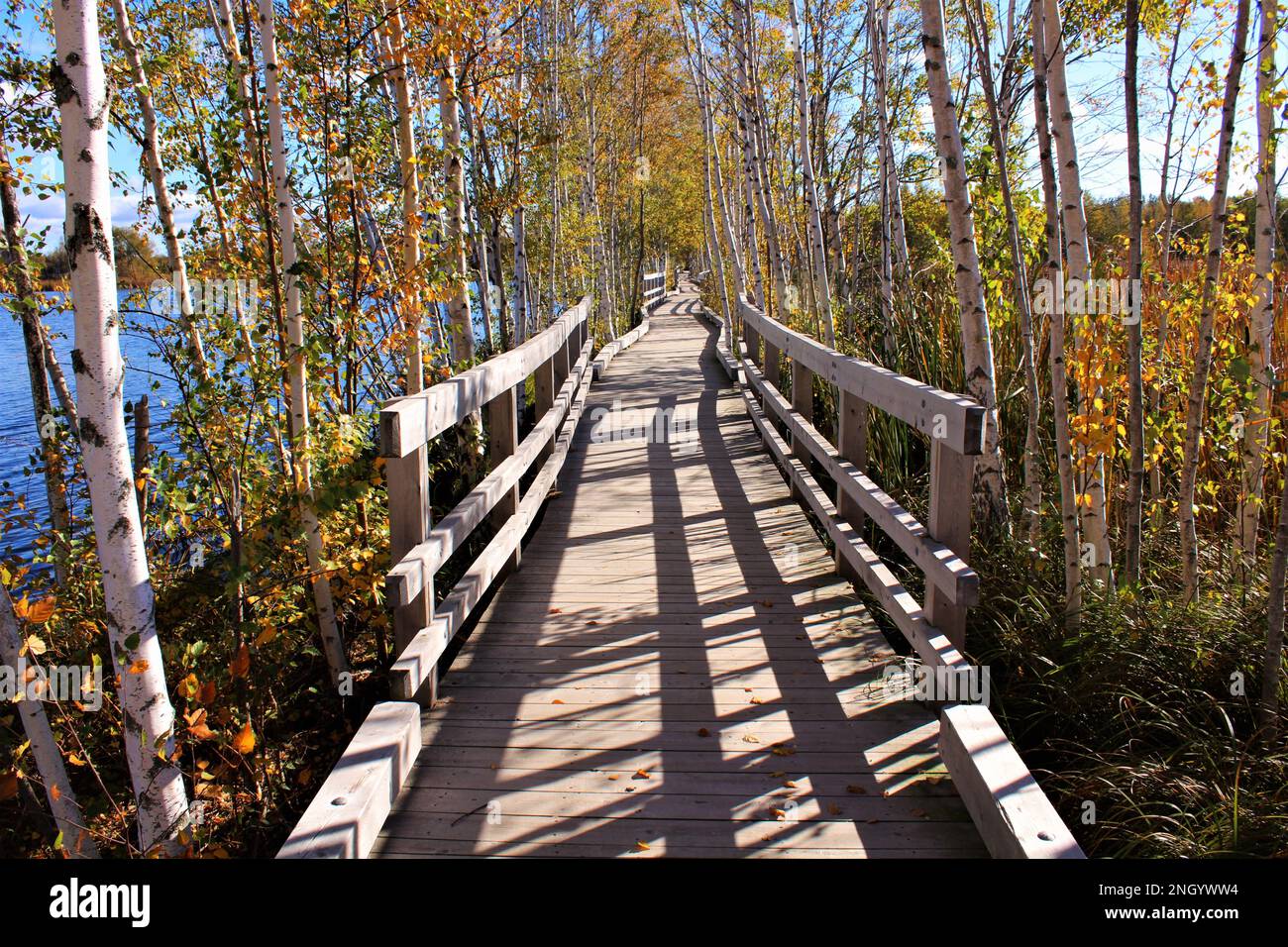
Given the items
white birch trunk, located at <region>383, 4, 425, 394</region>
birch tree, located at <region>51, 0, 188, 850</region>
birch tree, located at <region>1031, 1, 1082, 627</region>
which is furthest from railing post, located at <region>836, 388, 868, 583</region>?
birch tree, located at <region>51, 0, 188, 850</region>

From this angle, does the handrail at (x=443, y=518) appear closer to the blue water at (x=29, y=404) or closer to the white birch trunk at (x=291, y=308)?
the white birch trunk at (x=291, y=308)

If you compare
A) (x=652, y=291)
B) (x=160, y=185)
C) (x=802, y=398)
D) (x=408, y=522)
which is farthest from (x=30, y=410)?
(x=652, y=291)

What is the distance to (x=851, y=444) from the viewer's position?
4914 millimetres

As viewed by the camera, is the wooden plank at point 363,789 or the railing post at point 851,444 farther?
the railing post at point 851,444

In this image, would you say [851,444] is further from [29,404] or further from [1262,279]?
[29,404]

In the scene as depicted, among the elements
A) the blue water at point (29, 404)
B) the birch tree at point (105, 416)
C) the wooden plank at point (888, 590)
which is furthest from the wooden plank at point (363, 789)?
the wooden plank at point (888, 590)

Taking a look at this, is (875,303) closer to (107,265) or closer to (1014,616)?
(1014,616)

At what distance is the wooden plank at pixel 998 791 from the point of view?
7.23ft

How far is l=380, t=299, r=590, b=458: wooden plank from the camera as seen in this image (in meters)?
3.01

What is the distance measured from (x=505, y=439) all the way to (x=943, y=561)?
9.12 ft

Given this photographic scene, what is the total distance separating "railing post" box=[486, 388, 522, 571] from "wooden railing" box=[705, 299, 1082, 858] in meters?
1.86

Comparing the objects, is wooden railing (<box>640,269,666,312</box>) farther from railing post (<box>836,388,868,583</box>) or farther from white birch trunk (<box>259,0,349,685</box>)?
white birch trunk (<box>259,0,349,685</box>)

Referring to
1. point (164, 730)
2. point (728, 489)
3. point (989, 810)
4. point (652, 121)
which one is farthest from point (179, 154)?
point (652, 121)

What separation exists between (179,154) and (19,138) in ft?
2.58
